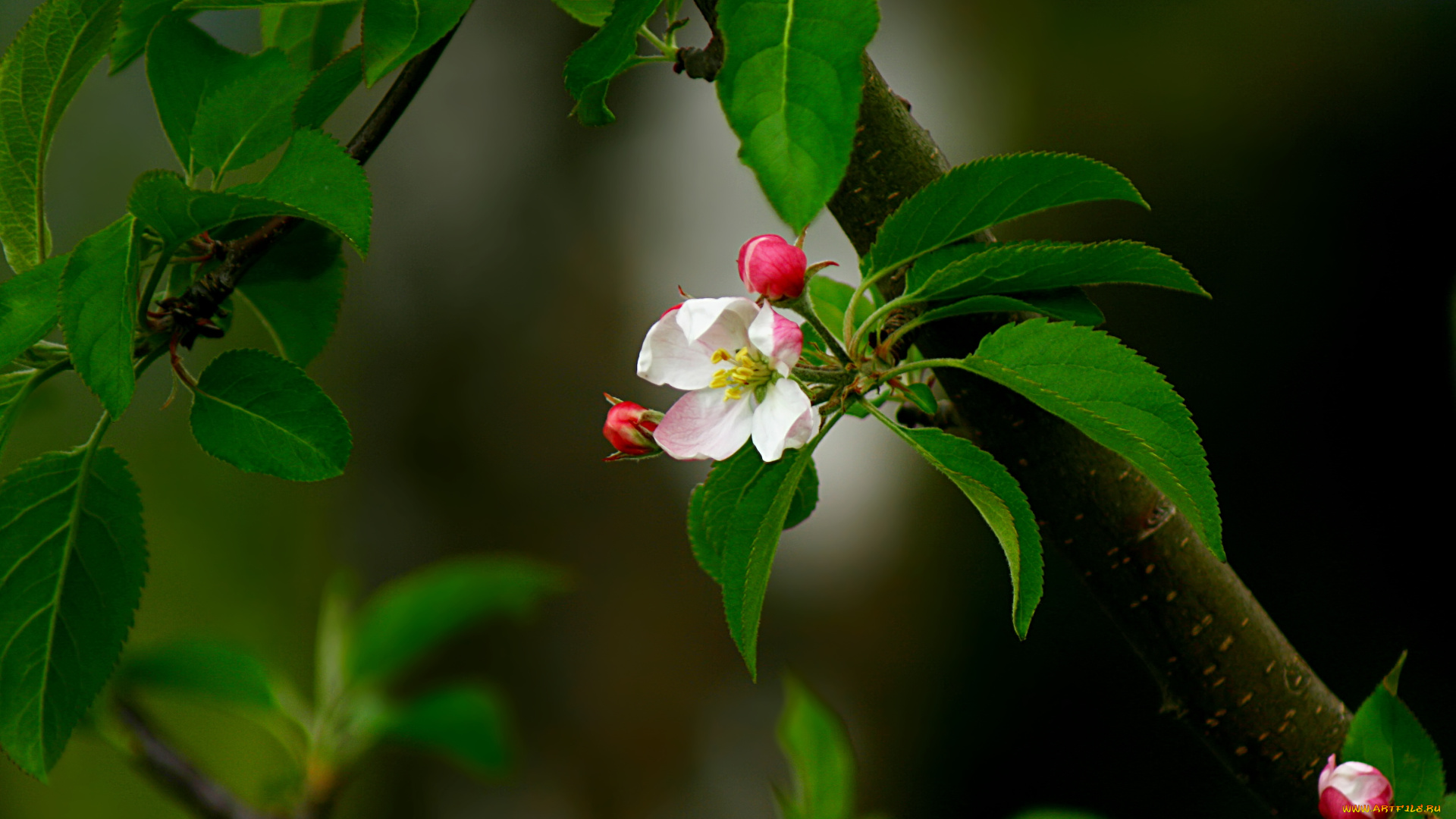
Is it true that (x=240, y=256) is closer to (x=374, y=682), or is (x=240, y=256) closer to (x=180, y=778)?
(x=180, y=778)

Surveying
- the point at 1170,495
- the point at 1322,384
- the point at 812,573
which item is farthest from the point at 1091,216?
the point at 1170,495

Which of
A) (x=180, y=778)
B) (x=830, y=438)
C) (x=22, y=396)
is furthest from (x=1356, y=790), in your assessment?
(x=830, y=438)

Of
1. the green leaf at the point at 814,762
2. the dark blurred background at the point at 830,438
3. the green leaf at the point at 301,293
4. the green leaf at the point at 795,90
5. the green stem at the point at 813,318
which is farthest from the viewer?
the dark blurred background at the point at 830,438

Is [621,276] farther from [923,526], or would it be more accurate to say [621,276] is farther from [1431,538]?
[1431,538]

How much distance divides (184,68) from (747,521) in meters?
0.30

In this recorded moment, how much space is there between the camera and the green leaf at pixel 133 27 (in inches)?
14.5

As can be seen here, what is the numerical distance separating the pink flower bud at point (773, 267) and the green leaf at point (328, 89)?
0.16 metres

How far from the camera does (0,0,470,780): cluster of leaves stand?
0.32 m

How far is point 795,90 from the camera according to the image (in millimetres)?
247

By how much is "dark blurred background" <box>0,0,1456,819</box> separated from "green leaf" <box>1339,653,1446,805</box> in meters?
0.94

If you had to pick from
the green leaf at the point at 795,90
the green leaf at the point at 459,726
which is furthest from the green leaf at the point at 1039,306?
the green leaf at the point at 459,726

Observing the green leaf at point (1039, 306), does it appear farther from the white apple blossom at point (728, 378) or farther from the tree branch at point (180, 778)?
the tree branch at point (180, 778)

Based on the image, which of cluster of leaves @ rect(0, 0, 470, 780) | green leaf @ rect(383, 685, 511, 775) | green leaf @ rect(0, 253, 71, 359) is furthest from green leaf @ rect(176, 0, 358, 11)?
green leaf @ rect(383, 685, 511, 775)

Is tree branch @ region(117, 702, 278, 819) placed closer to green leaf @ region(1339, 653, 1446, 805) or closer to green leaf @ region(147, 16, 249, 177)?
green leaf @ region(147, 16, 249, 177)
